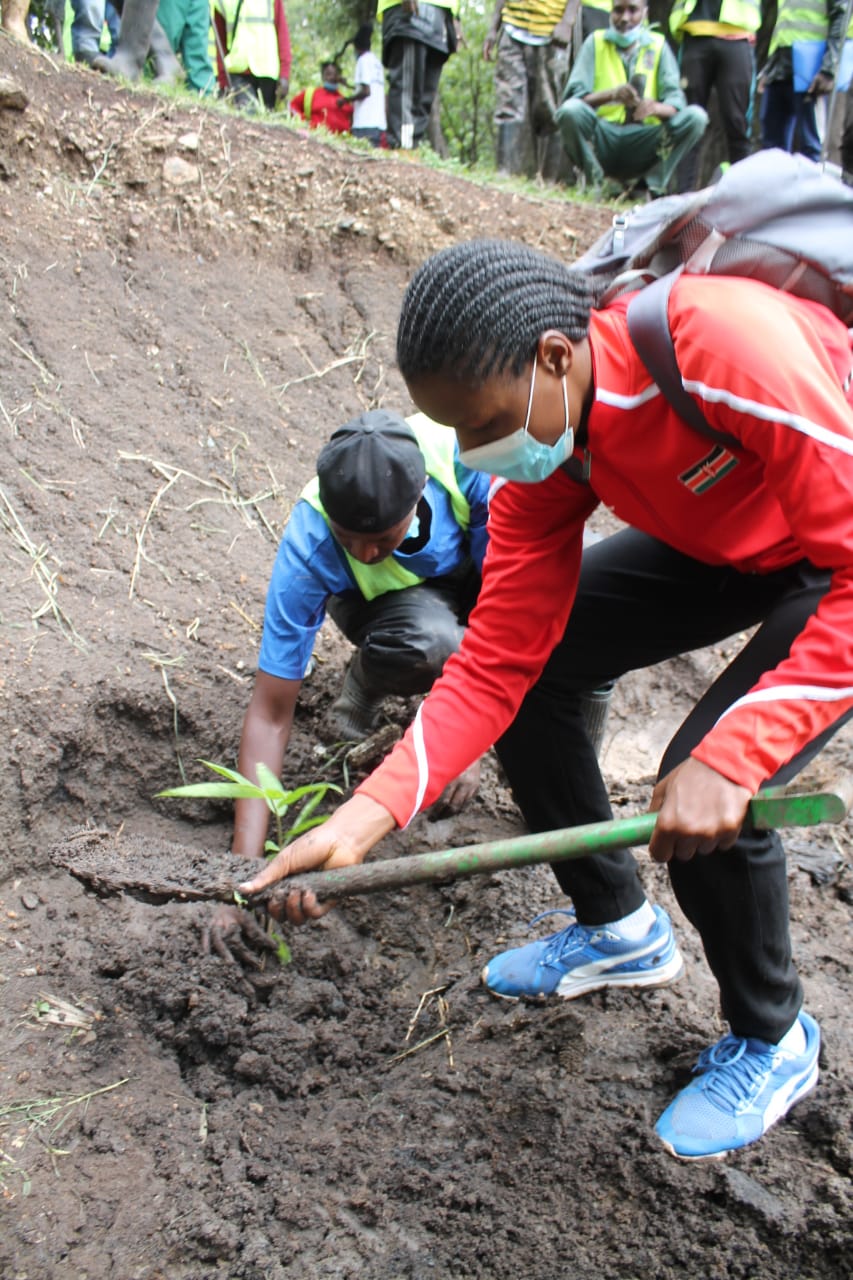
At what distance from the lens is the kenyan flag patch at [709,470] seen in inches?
61.7

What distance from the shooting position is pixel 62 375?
3920 millimetres

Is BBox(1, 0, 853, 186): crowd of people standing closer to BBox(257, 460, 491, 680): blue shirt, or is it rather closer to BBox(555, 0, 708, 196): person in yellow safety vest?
BBox(555, 0, 708, 196): person in yellow safety vest

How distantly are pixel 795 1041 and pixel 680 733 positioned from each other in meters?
0.65

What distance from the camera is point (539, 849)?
5.18ft

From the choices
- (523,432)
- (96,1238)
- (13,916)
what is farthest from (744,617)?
(13,916)

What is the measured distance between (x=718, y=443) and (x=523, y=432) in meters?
0.30

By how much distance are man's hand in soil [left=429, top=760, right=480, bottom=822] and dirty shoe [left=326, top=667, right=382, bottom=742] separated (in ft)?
1.25

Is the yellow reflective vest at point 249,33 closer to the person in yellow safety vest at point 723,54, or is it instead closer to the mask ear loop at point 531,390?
the person in yellow safety vest at point 723,54

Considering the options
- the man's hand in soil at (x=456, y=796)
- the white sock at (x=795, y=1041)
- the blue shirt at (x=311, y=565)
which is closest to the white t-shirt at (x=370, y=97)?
the blue shirt at (x=311, y=565)

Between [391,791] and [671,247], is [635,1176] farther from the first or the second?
[671,247]

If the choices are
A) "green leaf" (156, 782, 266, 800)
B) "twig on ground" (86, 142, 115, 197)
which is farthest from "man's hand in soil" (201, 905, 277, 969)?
"twig on ground" (86, 142, 115, 197)

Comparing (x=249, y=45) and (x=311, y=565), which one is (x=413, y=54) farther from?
(x=311, y=565)

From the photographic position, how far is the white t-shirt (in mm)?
7215

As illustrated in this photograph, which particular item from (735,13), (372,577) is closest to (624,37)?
(735,13)
